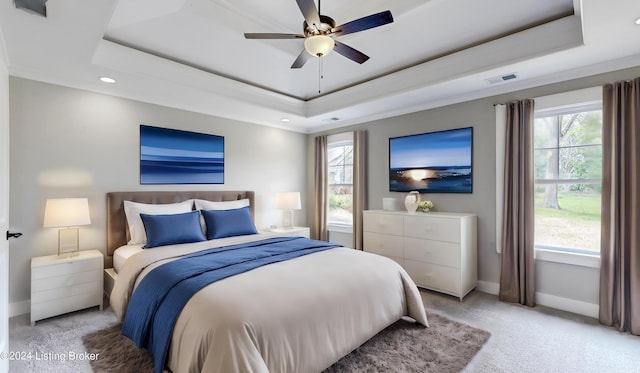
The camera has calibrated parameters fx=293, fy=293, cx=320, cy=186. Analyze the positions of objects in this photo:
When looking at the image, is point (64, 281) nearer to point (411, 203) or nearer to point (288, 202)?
point (288, 202)

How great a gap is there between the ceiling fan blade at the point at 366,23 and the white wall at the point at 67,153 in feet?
9.04

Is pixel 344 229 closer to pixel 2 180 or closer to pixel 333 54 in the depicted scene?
pixel 333 54

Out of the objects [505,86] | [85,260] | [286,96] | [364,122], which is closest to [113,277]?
[85,260]

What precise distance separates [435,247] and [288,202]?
230 centimetres

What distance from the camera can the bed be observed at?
1.56 meters

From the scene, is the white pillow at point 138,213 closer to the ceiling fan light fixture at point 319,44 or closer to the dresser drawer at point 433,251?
the ceiling fan light fixture at point 319,44

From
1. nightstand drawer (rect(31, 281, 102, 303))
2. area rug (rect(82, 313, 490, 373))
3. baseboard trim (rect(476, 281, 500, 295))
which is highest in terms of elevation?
nightstand drawer (rect(31, 281, 102, 303))

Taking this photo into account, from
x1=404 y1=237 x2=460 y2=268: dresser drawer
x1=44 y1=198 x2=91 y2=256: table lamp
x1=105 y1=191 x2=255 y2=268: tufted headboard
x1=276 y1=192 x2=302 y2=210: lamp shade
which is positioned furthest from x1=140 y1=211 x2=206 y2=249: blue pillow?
x1=404 y1=237 x2=460 y2=268: dresser drawer

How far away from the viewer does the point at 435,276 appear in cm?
344

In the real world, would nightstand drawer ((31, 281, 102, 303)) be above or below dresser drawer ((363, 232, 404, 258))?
below

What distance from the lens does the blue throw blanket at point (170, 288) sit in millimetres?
1807

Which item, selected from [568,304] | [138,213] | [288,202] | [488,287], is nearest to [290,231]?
[288,202]

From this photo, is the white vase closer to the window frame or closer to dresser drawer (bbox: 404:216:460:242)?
dresser drawer (bbox: 404:216:460:242)

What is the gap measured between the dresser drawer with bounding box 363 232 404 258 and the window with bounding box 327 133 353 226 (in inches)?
35.0
